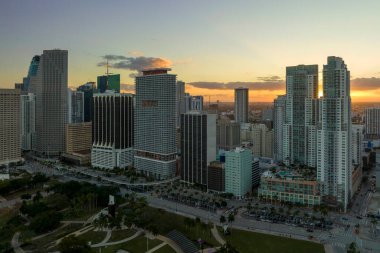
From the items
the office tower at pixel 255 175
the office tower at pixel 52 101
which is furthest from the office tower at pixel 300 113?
the office tower at pixel 52 101

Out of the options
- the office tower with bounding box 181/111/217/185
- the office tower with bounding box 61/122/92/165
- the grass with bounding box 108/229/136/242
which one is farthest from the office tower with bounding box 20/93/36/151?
the grass with bounding box 108/229/136/242

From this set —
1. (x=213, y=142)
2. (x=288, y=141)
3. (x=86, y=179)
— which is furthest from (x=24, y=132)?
(x=288, y=141)

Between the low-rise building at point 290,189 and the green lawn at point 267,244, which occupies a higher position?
the low-rise building at point 290,189

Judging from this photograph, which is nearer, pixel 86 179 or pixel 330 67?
pixel 330 67

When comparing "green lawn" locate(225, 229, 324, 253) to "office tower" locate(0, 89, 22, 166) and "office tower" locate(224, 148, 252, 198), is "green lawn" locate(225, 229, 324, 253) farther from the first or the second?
"office tower" locate(0, 89, 22, 166)

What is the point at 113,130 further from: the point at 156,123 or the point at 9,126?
the point at 9,126

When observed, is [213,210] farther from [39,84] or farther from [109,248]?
[39,84]

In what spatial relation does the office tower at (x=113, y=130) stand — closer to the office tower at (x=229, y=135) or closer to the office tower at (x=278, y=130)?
the office tower at (x=229, y=135)
